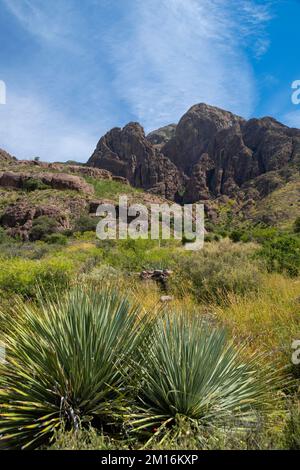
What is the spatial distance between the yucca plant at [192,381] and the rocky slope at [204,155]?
90484mm

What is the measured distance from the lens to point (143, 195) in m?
61.2

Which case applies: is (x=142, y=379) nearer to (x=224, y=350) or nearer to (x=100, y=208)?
(x=224, y=350)

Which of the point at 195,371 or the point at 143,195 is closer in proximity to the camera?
the point at 195,371

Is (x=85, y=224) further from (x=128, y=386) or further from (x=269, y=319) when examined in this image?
(x=128, y=386)

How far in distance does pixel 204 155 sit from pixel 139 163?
22.1 m

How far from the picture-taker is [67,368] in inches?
123

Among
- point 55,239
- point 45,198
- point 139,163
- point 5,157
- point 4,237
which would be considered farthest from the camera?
point 139,163

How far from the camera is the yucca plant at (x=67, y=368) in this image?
2.90 m

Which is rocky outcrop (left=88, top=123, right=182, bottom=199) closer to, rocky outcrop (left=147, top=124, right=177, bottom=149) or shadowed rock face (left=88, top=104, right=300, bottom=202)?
shadowed rock face (left=88, top=104, right=300, bottom=202)

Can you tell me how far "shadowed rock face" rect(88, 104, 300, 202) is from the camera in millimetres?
107312

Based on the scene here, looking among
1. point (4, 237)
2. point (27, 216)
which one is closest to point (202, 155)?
point (27, 216)
